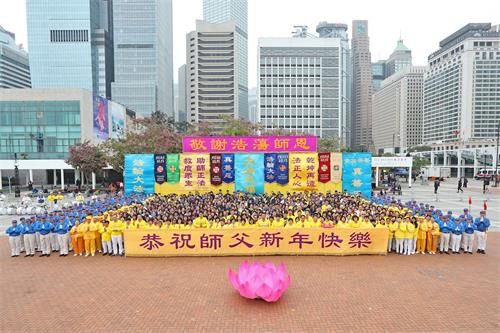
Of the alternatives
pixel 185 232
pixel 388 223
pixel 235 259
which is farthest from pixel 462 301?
pixel 185 232

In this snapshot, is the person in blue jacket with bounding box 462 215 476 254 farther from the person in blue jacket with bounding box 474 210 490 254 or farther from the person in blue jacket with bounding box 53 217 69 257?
the person in blue jacket with bounding box 53 217 69 257

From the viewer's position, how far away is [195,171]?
18.9 meters

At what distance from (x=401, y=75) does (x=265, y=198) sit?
12891 cm

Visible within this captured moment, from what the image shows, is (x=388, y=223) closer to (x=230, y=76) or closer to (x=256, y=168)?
(x=256, y=168)

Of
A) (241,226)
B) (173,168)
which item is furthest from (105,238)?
(173,168)

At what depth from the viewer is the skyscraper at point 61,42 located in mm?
77250

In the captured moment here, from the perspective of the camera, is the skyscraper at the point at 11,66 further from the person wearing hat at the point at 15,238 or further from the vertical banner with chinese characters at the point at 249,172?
the person wearing hat at the point at 15,238

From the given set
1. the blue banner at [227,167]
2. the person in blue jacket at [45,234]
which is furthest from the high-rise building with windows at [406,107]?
the person in blue jacket at [45,234]

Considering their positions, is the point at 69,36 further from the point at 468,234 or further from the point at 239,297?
the point at 468,234

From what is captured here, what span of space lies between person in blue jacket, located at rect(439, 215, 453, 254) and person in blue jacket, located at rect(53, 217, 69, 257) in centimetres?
1242

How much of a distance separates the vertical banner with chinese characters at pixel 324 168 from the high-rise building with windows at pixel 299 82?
199 feet

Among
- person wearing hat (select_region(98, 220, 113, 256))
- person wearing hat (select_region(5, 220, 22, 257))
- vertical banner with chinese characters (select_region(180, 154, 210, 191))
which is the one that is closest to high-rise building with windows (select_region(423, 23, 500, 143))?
vertical banner with chinese characters (select_region(180, 154, 210, 191))

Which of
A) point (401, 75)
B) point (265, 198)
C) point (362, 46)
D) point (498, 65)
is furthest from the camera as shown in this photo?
point (362, 46)

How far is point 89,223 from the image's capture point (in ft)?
32.6
